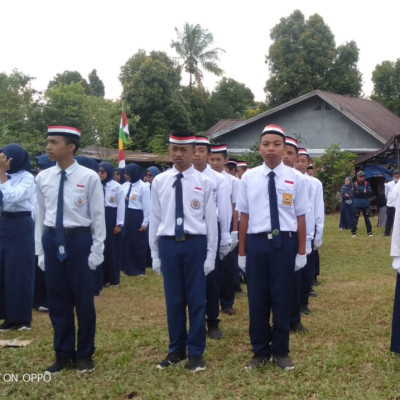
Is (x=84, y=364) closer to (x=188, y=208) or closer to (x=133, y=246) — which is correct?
(x=188, y=208)

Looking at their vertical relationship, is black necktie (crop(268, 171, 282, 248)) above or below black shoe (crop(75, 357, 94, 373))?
above

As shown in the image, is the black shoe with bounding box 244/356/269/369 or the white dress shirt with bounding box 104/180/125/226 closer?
the black shoe with bounding box 244/356/269/369

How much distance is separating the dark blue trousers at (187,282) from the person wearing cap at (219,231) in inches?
34.6

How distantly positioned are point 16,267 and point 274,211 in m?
3.46

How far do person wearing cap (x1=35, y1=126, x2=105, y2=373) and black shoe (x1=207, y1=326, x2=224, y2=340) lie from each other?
1546mm

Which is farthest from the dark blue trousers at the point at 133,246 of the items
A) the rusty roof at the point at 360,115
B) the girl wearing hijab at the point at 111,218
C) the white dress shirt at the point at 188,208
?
the rusty roof at the point at 360,115

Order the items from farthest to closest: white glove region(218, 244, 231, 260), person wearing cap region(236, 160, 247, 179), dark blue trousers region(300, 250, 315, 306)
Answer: person wearing cap region(236, 160, 247, 179)
dark blue trousers region(300, 250, 315, 306)
white glove region(218, 244, 231, 260)

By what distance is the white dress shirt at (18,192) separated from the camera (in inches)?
254

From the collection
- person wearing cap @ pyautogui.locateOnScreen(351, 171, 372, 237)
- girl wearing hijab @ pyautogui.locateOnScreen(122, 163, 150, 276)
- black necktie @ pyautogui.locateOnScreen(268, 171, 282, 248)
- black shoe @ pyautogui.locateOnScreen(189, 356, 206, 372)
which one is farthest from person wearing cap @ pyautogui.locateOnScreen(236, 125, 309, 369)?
person wearing cap @ pyautogui.locateOnScreen(351, 171, 372, 237)

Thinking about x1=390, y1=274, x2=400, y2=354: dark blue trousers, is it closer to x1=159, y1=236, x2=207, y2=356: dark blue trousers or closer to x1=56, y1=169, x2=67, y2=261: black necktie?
x1=159, y1=236, x2=207, y2=356: dark blue trousers

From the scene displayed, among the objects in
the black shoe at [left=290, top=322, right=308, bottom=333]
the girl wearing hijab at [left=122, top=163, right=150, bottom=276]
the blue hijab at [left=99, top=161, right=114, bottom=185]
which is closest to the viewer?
the black shoe at [left=290, top=322, right=308, bottom=333]

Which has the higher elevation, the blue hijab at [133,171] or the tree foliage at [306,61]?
the tree foliage at [306,61]

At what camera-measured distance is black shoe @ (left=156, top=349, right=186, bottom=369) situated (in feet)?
17.1

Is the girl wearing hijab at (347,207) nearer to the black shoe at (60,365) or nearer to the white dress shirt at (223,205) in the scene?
the white dress shirt at (223,205)
